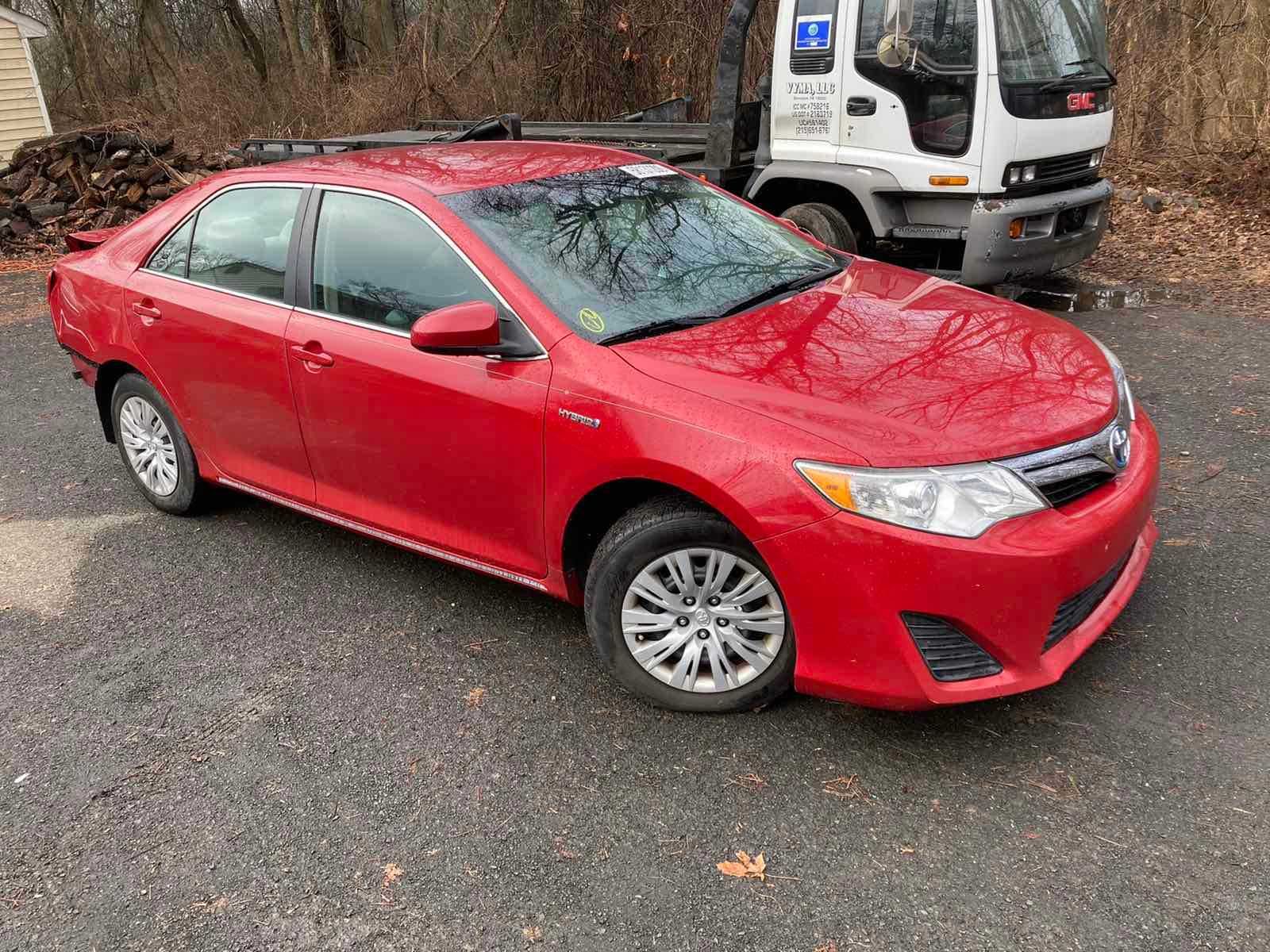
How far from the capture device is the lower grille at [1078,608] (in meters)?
2.94

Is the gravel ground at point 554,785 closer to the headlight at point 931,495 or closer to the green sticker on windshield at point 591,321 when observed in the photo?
the headlight at point 931,495

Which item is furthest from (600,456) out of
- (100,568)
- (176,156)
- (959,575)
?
(176,156)

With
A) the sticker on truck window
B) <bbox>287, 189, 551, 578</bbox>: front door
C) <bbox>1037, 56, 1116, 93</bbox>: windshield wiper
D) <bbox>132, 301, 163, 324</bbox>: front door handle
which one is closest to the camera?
<bbox>287, 189, 551, 578</bbox>: front door

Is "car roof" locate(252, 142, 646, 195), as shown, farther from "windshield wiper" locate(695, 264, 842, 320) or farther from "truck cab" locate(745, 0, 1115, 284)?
"truck cab" locate(745, 0, 1115, 284)

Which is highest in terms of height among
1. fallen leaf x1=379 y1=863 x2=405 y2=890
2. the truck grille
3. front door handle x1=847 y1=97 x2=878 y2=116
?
front door handle x1=847 y1=97 x2=878 y2=116

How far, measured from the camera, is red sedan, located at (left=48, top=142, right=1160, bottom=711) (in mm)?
2844

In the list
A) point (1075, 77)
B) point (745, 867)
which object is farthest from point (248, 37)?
point (745, 867)

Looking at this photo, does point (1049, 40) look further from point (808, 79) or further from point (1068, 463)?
point (1068, 463)

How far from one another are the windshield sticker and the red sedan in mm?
55

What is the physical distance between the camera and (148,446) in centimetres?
501

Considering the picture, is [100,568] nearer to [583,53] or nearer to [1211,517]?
[1211,517]

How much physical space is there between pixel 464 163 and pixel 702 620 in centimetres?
213

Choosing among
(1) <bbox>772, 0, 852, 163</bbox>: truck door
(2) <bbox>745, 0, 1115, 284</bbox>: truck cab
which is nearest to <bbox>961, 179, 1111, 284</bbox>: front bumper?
(2) <bbox>745, 0, 1115, 284</bbox>: truck cab

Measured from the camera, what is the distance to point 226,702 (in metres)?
3.62
